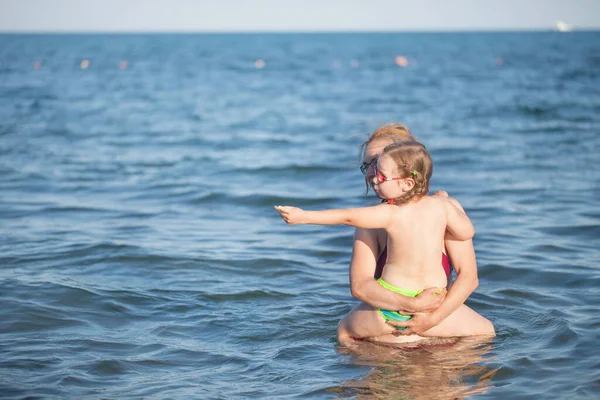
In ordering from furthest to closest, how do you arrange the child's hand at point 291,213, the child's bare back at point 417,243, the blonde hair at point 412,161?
the child's bare back at point 417,243, the blonde hair at point 412,161, the child's hand at point 291,213

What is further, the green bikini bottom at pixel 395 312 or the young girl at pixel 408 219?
the green bikini bottom at pixel 395 312

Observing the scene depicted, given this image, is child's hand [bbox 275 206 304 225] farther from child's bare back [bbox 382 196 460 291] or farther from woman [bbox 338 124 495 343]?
woman [bbox 338 124 495 343]

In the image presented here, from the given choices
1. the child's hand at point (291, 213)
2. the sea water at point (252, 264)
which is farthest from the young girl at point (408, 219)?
the sea water at point (252, 264)

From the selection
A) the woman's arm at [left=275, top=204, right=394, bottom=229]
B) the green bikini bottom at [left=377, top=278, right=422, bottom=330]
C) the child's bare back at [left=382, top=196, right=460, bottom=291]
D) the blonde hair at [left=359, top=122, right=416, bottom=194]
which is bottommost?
the green bikini bottom at [left=377, top=278, right=422, bottom=330]

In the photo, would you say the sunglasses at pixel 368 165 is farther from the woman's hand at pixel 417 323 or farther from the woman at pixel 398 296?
the woman's hand at pixel 417 323

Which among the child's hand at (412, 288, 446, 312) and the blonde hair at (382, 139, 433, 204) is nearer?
the blonde hair at (382, 139, 433, 204)

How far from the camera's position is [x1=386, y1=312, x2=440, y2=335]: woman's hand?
4539 mm

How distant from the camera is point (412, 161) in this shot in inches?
167

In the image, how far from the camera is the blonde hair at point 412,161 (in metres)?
4.25

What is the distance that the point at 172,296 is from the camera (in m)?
6.29

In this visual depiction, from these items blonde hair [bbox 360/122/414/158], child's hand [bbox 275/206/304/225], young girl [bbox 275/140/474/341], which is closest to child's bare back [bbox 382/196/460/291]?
young girl [bbox 275/140/474/341]

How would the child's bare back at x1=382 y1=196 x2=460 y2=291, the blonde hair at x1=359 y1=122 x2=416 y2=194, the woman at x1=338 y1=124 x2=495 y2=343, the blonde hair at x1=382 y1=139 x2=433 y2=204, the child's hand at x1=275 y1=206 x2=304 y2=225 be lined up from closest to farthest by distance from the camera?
the child's hand at x1=275 y1=206 x2=304 y2=225 < the blonde hair at x1=382 y1=139 x2=433 y2=204 < the child's bare back at x1=382 y1=196 x2=460 y2=291 < the woman at x1=338 y1=124 x2=495 y2=343 < the blonde hair at x1=359 y1=122 x2=416 y2=194

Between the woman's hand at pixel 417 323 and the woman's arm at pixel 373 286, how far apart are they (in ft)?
0.29

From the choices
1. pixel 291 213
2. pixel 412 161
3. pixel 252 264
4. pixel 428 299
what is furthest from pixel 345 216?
pixel 252 264
